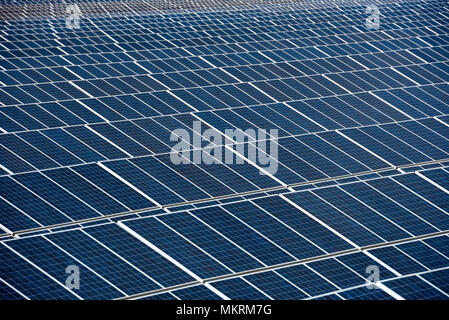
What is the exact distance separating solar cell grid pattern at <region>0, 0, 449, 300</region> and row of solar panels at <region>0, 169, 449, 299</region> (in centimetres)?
6

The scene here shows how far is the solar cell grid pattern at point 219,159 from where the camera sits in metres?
27.6

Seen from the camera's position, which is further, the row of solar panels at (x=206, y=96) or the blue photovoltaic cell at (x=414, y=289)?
the row of solar panels at (x=206, y=96)

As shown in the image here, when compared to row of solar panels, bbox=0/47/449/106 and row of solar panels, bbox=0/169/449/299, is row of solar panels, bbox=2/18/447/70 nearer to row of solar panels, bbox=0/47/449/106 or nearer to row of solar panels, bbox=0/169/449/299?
row of solar panels, bbox=0/47/449/106

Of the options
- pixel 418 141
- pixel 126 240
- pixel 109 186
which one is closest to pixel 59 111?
pixel 109 186

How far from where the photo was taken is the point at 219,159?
33.6m

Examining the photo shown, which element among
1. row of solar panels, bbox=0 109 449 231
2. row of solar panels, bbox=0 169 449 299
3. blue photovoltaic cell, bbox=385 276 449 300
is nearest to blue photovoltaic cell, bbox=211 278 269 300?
row of solar panels, bbox=0 169 449 299

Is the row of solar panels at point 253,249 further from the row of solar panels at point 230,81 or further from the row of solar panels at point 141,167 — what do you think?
the row of solar panels at point 230,81

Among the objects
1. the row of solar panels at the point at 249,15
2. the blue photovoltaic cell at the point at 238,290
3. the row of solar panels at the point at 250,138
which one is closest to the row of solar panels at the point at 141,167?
the row of solar panels at the point at 250,138

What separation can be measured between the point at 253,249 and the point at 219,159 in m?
5.56

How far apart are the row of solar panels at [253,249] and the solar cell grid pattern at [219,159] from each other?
0.06m

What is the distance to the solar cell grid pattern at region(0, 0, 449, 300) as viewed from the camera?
90.6ft

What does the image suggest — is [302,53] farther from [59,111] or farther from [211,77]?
[59,111]

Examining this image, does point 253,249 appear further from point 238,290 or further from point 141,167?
point 141,167

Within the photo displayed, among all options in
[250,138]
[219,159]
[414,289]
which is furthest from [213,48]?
[414,289]
